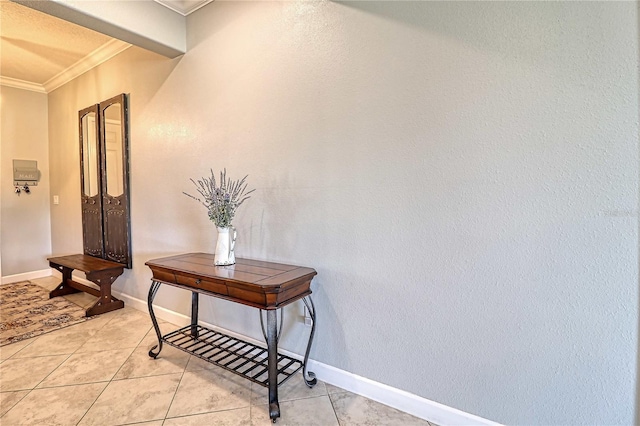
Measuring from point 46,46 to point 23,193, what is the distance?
2.24 m

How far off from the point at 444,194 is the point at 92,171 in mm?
3970

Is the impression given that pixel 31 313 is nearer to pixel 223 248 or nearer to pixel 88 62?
pixel 223 248

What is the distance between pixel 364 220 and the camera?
1724mm

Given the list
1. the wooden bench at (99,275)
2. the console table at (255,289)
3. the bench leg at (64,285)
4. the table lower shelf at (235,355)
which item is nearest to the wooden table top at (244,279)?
the console table at (255,289)

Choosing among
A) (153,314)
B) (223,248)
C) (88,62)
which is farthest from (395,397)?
(88,62)

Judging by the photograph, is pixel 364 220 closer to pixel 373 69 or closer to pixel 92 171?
pixel 373 69

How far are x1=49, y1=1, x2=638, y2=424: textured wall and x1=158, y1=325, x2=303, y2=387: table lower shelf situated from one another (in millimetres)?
121

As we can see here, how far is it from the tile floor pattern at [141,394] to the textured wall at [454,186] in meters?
0.25

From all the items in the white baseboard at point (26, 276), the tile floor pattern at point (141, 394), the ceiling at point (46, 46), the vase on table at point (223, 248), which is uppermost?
the ceiling at point (46, 46)

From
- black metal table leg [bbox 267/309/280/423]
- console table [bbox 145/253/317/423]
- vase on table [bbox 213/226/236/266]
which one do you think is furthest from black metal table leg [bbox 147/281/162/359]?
black metal table leg [bbox 267/309/280/423]

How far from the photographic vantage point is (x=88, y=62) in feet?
11.5

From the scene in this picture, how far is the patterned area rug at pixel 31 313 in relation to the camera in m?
2.64

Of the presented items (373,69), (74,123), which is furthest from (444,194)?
(74,123)

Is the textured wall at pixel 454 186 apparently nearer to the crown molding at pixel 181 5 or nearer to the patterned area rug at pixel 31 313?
the crown molding at pixel 181 5
